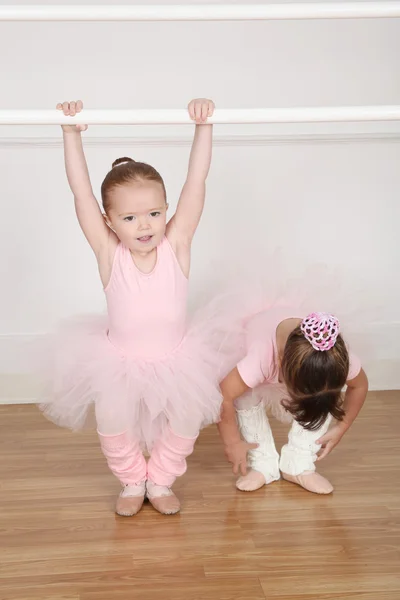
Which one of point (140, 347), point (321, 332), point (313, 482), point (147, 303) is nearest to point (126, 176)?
point (147, 303)

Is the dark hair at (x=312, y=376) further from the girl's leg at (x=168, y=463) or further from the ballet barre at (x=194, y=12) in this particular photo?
the ballet barre at (x=194, y=12)

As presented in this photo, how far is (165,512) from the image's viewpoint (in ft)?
6.71

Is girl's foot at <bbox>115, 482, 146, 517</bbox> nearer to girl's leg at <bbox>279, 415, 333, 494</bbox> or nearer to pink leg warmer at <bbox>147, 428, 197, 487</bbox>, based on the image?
pink leg warmer at <bbox>147, 428, 197, 487</bbox>

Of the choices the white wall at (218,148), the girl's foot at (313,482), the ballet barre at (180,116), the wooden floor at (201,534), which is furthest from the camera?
the white wall at (218,148)

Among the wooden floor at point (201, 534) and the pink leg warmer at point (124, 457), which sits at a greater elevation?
the pink leg warmer at point (124, 457)

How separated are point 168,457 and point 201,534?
21cm

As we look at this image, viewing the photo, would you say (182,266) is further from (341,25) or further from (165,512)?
(341,25)

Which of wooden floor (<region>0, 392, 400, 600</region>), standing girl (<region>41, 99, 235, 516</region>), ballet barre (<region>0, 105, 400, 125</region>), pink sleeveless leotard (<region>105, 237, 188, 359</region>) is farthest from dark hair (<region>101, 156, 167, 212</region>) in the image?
wooden floor (<region>0, 392, 400, 600</region>)

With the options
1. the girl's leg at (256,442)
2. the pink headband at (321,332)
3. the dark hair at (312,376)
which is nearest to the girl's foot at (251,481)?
the girl's leg at (256,442)

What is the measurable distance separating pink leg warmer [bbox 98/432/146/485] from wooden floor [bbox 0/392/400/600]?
0.09 metres

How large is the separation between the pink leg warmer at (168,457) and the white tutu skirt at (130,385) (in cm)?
3

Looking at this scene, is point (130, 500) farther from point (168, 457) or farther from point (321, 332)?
point (321, 332)

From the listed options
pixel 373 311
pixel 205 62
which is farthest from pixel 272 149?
pixel 373 311

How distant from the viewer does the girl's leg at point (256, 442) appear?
2195 millimetres
